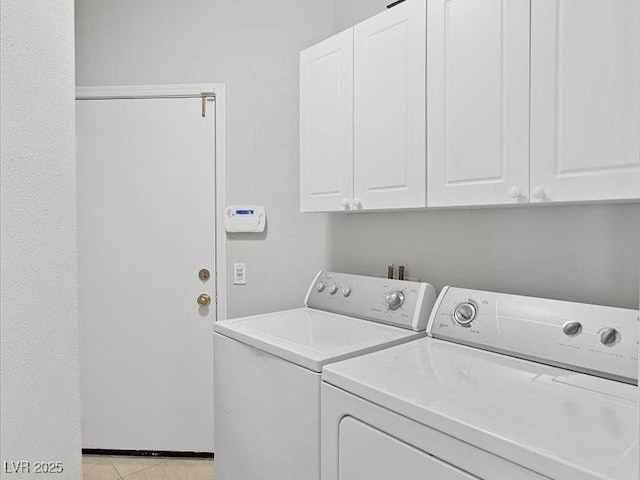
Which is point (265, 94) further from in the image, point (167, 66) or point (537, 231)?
point (537, 231)

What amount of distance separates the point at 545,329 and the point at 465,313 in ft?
0.91

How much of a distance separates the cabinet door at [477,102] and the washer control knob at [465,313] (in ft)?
1.22

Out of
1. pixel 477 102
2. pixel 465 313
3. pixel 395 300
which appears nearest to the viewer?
pixel 477 102

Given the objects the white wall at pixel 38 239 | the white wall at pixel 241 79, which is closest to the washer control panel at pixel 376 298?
the white wall at pixel 241 79

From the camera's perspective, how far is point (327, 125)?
192cm

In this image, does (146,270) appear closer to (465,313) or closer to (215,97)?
(215,97)

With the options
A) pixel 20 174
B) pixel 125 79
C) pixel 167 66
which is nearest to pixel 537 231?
pixel 20 174

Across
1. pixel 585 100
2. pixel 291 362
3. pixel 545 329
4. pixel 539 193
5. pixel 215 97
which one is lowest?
pixel 291 362

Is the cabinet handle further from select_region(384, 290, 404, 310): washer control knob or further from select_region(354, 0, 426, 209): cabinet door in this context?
select_region(384, 290, 404, 310): washer control knob

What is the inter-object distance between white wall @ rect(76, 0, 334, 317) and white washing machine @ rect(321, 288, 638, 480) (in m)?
1.13

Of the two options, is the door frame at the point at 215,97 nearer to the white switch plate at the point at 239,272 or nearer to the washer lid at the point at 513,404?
the white switch plate at the point at 239,272

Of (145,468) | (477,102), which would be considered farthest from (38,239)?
(145,468)

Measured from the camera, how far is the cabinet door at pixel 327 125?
1.83 m

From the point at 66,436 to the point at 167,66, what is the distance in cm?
199
